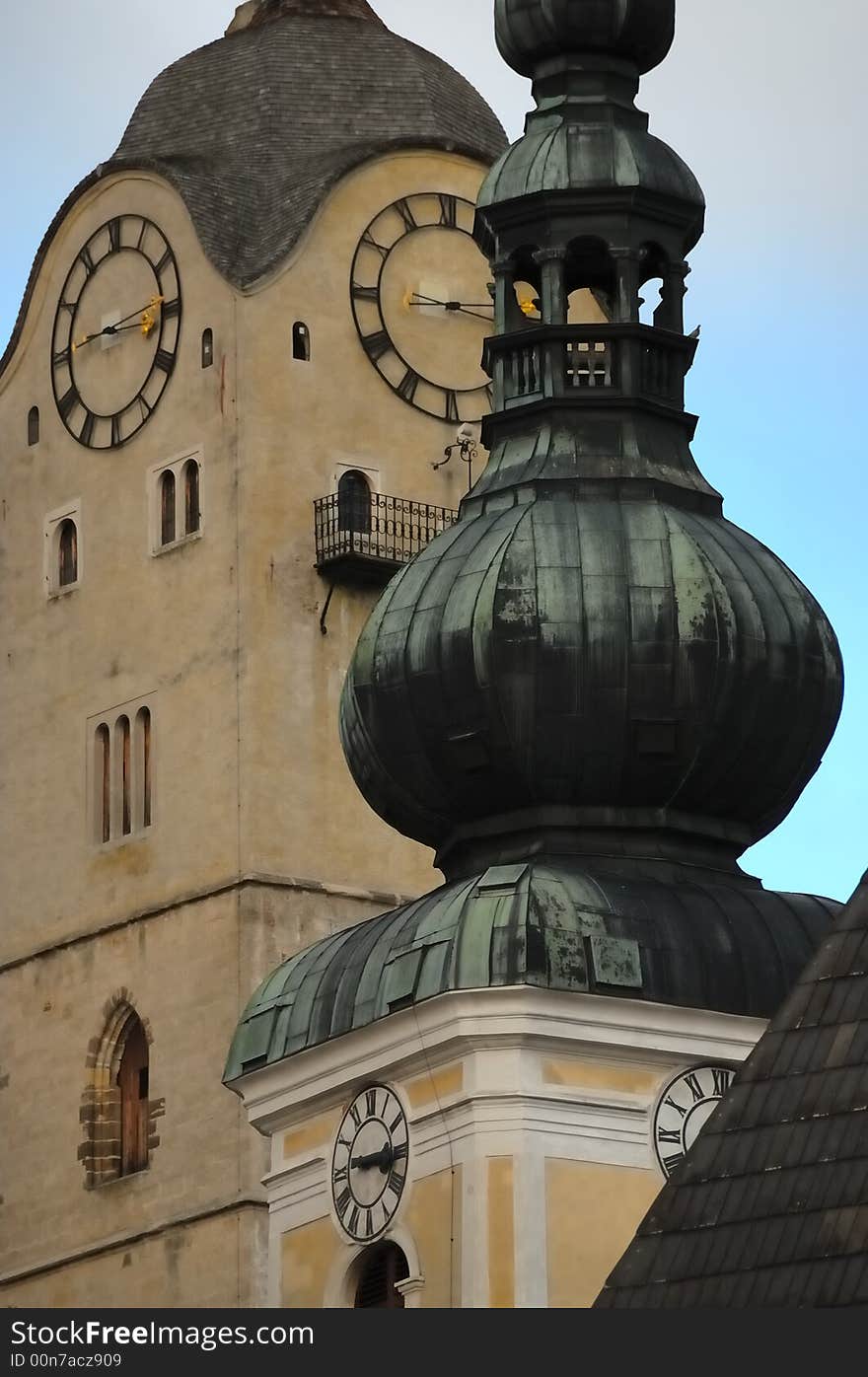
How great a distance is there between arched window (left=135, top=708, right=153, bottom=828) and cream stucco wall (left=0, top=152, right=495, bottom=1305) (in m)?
0.20

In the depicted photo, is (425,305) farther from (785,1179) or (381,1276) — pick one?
(785,1179)

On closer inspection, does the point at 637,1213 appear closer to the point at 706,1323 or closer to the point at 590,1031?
the point at 590,1031

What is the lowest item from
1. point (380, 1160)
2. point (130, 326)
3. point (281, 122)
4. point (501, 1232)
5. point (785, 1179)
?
point (785, 1179)

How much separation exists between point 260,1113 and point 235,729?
2111 centimetres

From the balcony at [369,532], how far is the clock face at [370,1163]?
71.6 ft

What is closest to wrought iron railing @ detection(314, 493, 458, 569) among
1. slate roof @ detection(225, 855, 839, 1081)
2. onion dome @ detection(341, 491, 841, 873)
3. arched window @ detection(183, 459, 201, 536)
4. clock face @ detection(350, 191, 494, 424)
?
clock face @ detection(350, 191, 494, 424)

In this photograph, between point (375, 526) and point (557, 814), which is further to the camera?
point (375, 526)

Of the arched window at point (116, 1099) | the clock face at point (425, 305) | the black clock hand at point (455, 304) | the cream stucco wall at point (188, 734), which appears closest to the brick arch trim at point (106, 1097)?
the arched window at point (116, 1099)

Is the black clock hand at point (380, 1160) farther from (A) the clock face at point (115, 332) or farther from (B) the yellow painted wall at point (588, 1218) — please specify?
(A) the clock face at point (115, 332)

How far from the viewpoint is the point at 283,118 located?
59656mm

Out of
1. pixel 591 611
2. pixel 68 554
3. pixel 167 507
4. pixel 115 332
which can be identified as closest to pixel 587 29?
pixel 591 611

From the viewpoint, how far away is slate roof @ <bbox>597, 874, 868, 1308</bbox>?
25.8 m

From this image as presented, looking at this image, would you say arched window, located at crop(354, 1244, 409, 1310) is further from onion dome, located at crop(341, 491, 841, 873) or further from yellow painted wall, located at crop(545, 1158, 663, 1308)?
onion dome, located at crop(341, 491, 841, 873)

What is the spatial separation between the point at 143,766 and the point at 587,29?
21.3m
